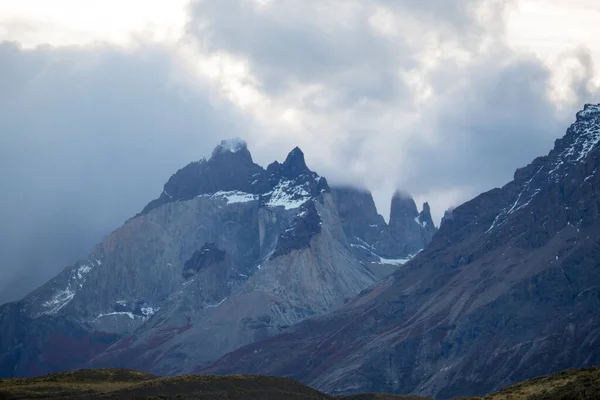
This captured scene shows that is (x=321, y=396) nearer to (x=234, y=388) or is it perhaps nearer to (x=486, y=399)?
(x=234, y=388)

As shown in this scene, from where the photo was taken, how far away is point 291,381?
17000cm

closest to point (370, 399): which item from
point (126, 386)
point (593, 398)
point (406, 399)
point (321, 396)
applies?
point (406, 399)

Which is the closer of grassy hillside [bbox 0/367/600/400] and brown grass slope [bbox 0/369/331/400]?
grassy hillside [bbox 0/367/600/400]

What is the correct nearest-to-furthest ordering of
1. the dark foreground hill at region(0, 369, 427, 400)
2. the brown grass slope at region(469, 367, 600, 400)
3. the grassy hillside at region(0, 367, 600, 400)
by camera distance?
the brown grass slope at region(469, 367, 600, 400)
the grassy hillside at region(0, 367, 600, 400)
the dark foreground hill at region(0, 369, 427, 400)

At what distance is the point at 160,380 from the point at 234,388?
399 inches

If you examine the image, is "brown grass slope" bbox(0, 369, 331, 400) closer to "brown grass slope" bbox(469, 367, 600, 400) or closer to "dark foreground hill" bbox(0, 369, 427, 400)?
"dark foreground hill" bbox(0, 369, 427, 400)

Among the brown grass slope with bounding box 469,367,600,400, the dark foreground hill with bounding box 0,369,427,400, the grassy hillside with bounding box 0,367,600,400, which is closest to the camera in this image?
the brown grass slope with bounding box 469,367,600,400

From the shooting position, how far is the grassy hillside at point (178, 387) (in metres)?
121

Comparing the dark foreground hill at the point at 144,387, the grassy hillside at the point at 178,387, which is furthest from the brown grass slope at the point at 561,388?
the dark foreground hill at the point at 144,387

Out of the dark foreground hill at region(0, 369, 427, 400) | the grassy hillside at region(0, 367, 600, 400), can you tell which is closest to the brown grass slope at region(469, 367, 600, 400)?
the grassy hillside at region(0, 367, 600, 400)

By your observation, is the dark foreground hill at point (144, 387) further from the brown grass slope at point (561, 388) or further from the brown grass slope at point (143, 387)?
the brown grass slope at point (561, 388)

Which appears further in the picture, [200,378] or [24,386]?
[200,378]

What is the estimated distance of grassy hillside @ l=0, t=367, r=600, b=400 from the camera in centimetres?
12056

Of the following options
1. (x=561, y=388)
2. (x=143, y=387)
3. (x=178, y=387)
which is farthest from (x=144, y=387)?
(x=561, y=388)
